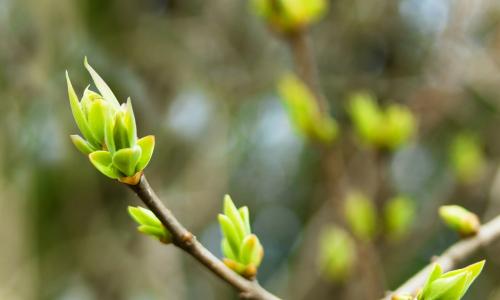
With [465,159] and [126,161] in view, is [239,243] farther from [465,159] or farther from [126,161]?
[465,159]

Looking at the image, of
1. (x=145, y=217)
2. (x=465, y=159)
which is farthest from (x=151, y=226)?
(x=465, y=159)

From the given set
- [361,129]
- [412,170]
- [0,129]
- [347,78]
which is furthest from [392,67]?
[0,129]

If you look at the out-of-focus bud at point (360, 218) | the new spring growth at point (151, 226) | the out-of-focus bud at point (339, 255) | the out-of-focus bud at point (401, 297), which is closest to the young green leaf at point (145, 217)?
the new spring growth at point (151, 226)

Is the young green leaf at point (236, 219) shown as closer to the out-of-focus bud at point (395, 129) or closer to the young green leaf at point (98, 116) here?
the young green leaf at point (98, 116)

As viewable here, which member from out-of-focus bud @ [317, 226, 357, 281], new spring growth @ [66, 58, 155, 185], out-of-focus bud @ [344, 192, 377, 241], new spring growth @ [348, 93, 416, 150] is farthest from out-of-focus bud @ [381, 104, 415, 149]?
new spring growth @ [66, 58, 155, 185]

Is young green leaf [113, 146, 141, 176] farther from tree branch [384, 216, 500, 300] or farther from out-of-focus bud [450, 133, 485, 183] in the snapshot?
out-of-focus bud [450, 133, 485, 183]
